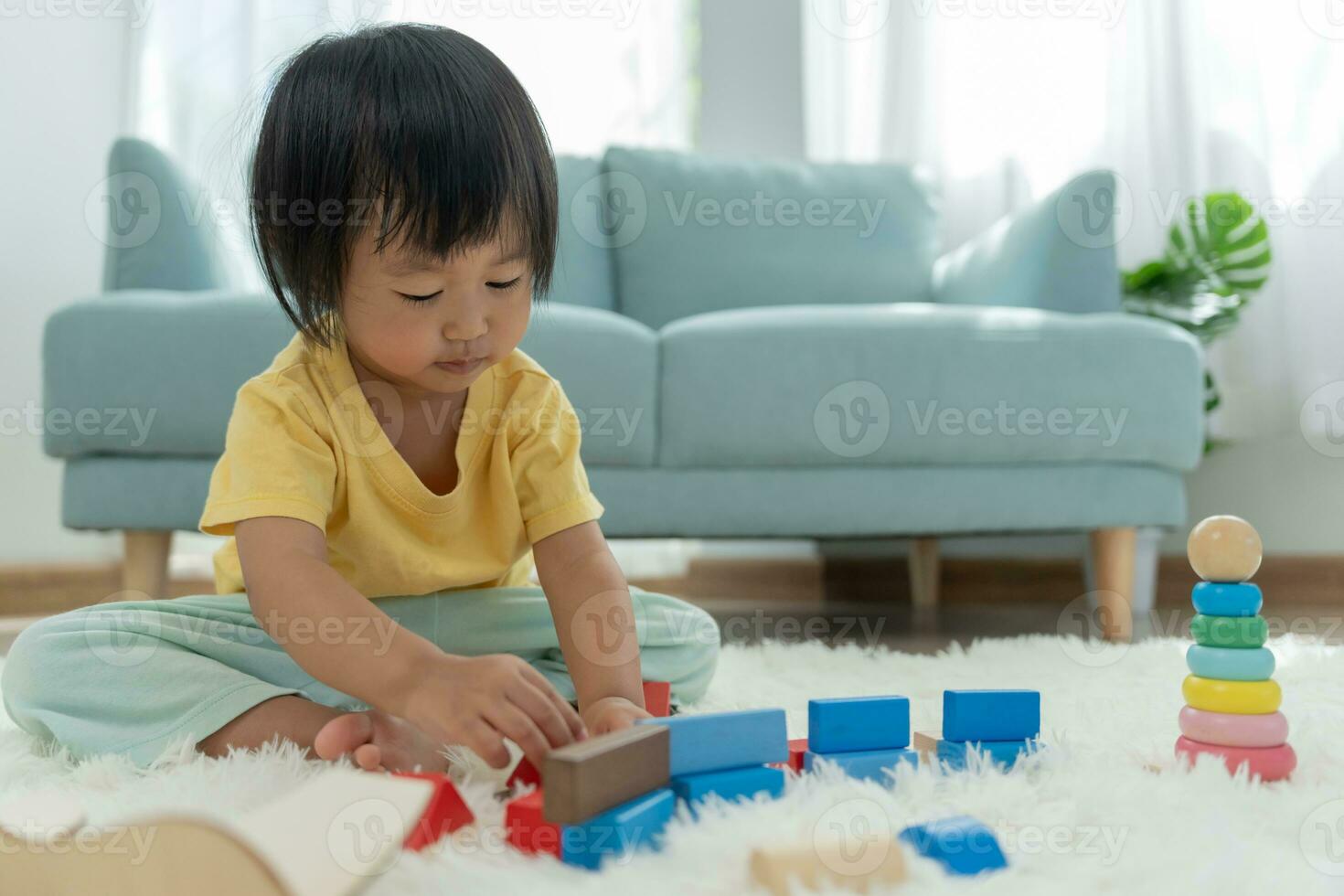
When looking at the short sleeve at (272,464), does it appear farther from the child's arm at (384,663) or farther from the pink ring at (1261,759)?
the pink ring at (1261,759)

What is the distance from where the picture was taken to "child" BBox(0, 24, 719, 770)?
0.76m

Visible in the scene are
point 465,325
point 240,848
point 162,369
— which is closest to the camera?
point 240,848

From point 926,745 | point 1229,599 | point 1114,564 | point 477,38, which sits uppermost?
point 477,38

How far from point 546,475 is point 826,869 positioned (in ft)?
1.68

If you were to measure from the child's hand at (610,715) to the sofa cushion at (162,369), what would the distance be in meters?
0.74

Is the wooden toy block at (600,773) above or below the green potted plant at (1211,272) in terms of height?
below

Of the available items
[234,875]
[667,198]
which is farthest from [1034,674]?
[667,198]

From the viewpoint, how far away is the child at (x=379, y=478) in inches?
30.0

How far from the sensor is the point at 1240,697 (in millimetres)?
687

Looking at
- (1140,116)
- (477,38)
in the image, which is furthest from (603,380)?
(1140,116)

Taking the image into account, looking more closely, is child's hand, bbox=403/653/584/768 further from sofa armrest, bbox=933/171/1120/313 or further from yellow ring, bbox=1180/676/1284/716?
sofa armrest, bbox=933/171/1120/313

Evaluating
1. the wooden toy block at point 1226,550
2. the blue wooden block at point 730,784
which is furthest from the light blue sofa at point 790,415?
the blue wooden block at point 730,784

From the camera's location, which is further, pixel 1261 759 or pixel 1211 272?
pixel 1211 272

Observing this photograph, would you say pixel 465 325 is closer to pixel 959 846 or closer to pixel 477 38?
pixel 959 846
